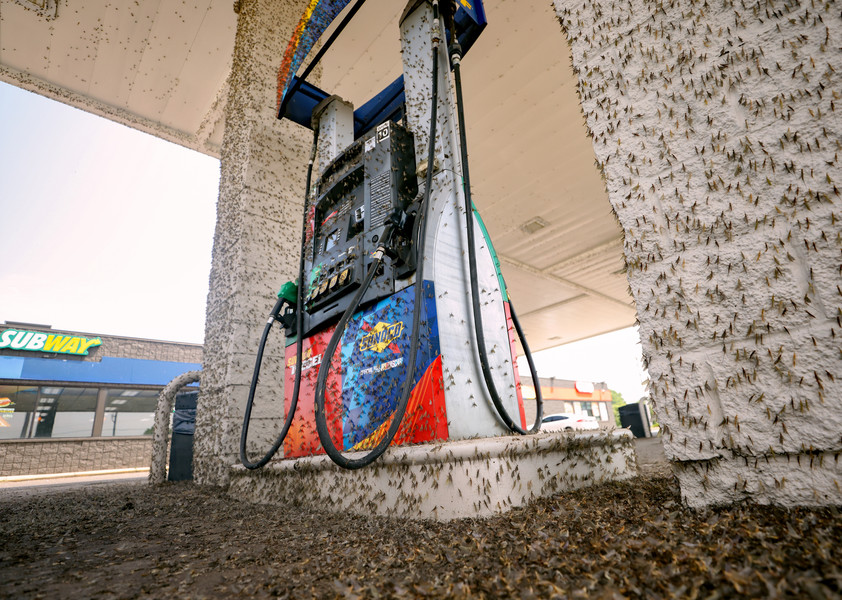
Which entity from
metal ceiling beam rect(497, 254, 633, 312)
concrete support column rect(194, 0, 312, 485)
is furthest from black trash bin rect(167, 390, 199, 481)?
metal ceiling beam rect(497, 254, 633, 312)

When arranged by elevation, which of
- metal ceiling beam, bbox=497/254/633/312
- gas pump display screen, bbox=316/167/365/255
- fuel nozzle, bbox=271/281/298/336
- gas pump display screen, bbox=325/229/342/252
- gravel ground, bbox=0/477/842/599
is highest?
metal ceiling beam, bbox=497/254/633/312

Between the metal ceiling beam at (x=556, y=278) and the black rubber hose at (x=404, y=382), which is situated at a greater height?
the metal ceiling beam at (x=556, y=278)

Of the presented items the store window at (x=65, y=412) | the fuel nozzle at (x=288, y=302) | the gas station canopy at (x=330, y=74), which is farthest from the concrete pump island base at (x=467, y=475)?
the store window at (x=65, y=412)

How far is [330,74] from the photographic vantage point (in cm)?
568

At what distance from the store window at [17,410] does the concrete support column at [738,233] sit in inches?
534

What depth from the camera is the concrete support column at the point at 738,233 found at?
0.91 meters

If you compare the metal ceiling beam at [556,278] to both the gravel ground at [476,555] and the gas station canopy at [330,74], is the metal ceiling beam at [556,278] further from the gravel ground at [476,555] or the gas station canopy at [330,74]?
the gravel ground at [476,555]

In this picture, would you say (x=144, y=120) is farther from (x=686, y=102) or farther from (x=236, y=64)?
(x=686, y=102)

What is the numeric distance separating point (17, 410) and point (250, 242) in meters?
11.4

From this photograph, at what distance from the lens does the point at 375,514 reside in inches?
60.2

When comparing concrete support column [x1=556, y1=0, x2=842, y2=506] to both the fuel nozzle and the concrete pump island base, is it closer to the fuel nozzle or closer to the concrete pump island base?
the concrete pump island base

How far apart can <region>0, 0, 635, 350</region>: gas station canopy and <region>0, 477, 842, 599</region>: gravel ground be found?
420 centimetres

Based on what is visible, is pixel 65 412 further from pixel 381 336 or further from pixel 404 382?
pixel 404 382

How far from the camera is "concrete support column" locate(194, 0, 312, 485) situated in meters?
2.96
